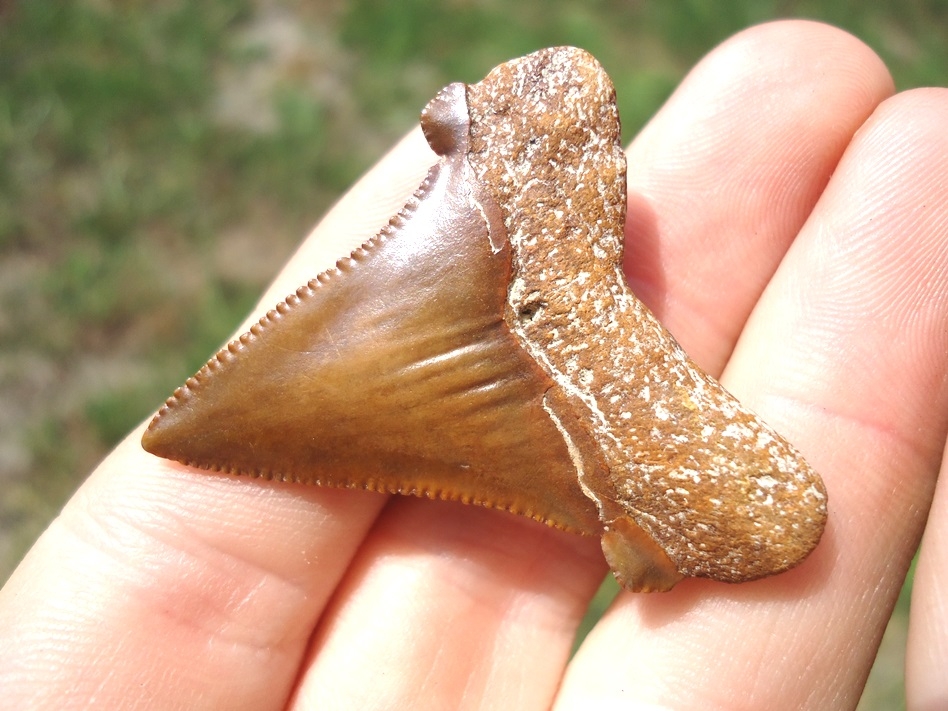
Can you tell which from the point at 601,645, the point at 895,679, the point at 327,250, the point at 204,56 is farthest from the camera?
the point at 204,56

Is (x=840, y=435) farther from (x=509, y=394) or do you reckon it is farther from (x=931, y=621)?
(x=509, y=394)

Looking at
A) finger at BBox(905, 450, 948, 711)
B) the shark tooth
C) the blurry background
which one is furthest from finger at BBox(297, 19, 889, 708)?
the blurry background

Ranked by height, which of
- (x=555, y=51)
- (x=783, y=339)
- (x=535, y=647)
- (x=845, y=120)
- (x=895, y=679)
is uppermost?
(x=555, y=51)

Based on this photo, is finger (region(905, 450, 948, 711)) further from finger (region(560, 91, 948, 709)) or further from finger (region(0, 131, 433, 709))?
finger (region(0, 131, 433, 709))

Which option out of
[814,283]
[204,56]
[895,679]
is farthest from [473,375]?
[204,56]

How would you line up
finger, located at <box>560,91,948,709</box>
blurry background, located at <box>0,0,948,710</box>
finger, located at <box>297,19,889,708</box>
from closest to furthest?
finger, located at <box>560,91,948,709</box> → finger, located at <box>297,19,889,708</box> → blurry background, located at <box>0,0,948,710</box>

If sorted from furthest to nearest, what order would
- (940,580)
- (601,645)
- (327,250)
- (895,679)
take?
1. (895,679)
2. (327,250)
3. (601,645)
4. (940,580)

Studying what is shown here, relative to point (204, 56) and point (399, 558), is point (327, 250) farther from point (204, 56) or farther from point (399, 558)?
point (204, 56)
